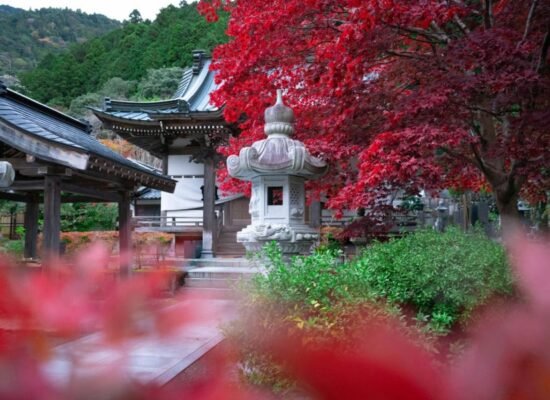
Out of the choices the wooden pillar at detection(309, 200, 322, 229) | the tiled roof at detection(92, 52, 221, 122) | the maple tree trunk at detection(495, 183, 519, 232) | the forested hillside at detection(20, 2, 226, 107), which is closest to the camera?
the maple tree trunk at detection(495, 183, 519, 232)

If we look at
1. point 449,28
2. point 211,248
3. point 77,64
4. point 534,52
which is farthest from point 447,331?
point 77,64

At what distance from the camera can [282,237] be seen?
6.20 meters

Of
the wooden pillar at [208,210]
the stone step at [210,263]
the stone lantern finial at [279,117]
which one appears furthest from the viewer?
the wooden pillar at [208,210]

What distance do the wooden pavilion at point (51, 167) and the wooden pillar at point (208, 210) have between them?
9.48 feet

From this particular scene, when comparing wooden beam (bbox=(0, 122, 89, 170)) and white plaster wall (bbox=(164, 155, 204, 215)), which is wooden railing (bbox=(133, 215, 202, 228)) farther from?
wooden beam (bbox=(0, 122, 89, 170))

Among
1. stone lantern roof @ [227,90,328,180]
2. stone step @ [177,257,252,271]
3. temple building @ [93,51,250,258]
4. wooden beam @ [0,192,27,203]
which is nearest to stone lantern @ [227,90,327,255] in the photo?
stone lantern roof @ [227,90,328,180]

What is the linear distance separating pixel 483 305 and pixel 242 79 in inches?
156

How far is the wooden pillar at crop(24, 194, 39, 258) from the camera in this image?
9.38m

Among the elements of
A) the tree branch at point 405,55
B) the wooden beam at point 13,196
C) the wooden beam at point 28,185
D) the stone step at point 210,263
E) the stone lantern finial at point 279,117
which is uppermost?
the tree branch at point 405,55

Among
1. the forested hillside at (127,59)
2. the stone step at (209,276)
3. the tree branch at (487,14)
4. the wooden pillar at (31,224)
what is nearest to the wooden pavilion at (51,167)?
the wooden pillar at (31,224)

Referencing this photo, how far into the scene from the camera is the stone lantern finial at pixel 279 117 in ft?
21.0

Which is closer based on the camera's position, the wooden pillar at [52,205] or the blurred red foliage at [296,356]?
the blurred red foliage at [296,356]

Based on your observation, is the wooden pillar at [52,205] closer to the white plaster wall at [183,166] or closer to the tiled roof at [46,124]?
the tiled roof at [46,124]

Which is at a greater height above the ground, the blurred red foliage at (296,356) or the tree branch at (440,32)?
the tree branch at (440,32)
